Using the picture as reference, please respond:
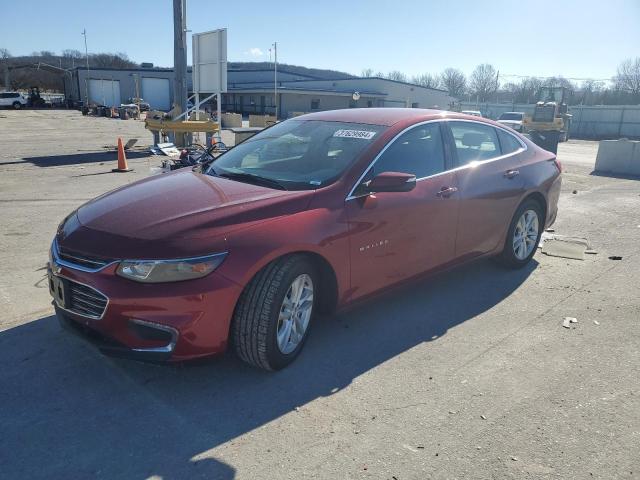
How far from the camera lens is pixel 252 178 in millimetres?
3928

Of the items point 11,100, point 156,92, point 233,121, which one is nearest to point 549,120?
point 233,121

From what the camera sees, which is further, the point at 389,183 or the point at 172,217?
the point at 389,183

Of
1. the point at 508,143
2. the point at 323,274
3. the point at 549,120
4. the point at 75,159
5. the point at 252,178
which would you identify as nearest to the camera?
the point at 323,274

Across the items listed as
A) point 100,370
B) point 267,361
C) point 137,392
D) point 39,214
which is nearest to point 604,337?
point 267,361

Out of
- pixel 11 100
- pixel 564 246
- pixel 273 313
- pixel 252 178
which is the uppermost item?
pixel 11 100

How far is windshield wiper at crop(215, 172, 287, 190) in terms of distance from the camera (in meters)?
3.72

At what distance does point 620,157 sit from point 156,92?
62140 millimetres

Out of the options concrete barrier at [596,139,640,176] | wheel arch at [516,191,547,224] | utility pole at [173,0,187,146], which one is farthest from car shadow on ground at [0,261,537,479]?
utility pole at [173,0,187,146]

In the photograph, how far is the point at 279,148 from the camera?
4445 mm

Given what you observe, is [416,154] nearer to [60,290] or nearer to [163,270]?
[163,270]

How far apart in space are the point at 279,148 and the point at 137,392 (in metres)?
2.29

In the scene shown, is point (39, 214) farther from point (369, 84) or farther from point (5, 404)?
point (369, 84)

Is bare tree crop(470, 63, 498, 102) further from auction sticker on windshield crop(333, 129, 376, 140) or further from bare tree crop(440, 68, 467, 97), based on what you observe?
auction sticker on windshield crop(333, 129, 376, 140)

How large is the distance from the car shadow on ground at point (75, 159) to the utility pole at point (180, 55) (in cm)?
205
